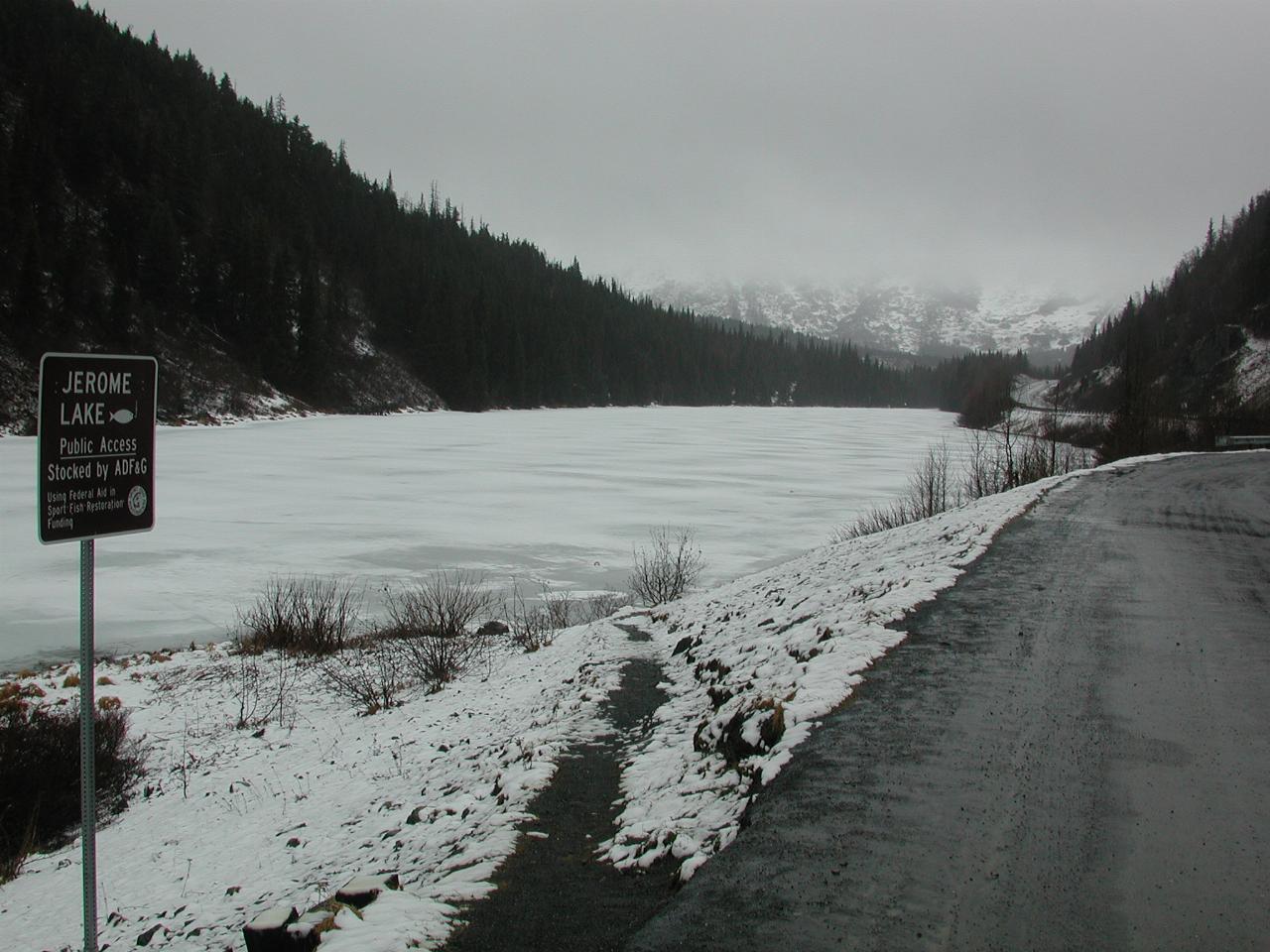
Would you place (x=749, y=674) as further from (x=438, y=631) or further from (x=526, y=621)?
(x=526, y=621)

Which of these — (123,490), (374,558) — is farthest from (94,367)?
(374,558)

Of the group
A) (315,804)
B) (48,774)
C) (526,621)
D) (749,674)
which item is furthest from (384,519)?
(749,674)

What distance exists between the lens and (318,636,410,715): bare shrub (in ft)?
32.5

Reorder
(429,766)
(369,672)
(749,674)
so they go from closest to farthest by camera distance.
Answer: (429,766) < (749,674) < (369,672)

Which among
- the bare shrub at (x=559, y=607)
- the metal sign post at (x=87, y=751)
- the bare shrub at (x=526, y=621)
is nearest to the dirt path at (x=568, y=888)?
the metal sign post at (x=87, y=751)

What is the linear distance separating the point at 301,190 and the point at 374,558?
101131 millimetres

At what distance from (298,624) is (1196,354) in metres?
91.7

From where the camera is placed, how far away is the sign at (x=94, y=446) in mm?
4156

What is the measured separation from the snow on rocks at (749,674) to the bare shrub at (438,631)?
2.88 meters

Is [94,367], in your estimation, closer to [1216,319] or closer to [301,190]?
[1216,319]

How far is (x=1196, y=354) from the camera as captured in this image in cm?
7906

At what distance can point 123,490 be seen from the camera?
4.60 metres

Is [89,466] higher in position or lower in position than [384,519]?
higher

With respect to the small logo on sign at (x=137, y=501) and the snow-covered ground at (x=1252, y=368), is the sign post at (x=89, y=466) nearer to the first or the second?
the small logo on sign at (x=137, y=501)
